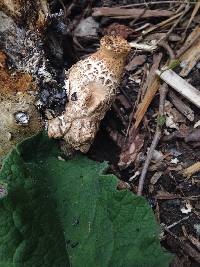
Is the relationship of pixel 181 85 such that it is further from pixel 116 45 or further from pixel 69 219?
pixel 69 219

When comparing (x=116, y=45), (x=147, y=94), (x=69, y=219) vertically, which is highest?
(x=116, y=45)

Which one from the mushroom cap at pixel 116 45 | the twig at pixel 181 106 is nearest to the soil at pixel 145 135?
the twig at pixel 181 106

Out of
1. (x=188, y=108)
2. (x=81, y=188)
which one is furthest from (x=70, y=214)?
(x=188, y=108)

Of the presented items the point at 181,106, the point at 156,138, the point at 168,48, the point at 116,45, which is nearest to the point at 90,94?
the point at 116,45

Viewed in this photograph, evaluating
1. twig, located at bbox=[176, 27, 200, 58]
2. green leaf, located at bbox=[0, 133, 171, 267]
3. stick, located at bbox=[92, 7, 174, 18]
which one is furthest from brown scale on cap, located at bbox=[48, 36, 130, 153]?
stick, located at bbox=[92, 7, 174, 18]

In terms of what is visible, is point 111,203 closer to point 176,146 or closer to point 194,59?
point 176,146

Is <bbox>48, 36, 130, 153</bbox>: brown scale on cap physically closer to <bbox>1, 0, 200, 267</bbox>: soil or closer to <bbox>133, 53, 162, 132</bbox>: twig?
<bbox>1, 0, 200, 267</bbox>: soil
